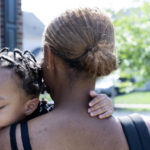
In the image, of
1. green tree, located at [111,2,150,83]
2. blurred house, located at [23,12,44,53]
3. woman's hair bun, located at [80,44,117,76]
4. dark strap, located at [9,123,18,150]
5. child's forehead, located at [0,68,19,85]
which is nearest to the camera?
dark strap, located at [9,123,18,150]

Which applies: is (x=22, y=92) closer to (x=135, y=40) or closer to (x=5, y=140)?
(x=5, y=140)

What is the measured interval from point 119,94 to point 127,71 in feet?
26.7

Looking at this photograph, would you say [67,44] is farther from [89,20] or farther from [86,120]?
[86,120]

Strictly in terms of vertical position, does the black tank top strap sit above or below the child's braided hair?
below

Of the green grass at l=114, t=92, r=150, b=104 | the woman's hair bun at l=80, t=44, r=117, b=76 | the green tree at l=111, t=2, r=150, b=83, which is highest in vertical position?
the woman's hair bun at l=80, t=44, r=117, b=76

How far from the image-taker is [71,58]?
4.92 feet

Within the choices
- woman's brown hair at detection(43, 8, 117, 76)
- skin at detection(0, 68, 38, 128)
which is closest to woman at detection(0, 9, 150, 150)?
woman's brown hair at detection(43, 8, 117, 76)

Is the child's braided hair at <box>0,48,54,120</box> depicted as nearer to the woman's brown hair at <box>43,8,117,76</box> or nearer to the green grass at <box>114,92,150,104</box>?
the woman's brown hair at <box>43,8,117,76</box>

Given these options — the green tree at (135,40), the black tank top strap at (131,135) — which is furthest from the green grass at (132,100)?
the black tank top strap at (131,135)

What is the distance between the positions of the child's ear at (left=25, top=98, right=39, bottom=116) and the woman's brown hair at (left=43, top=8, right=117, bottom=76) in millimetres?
331

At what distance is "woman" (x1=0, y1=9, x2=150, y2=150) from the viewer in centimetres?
145

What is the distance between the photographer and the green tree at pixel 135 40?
12.2 metres

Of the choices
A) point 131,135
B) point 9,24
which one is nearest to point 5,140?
point 131,135

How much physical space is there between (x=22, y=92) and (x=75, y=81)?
11.6 inches
